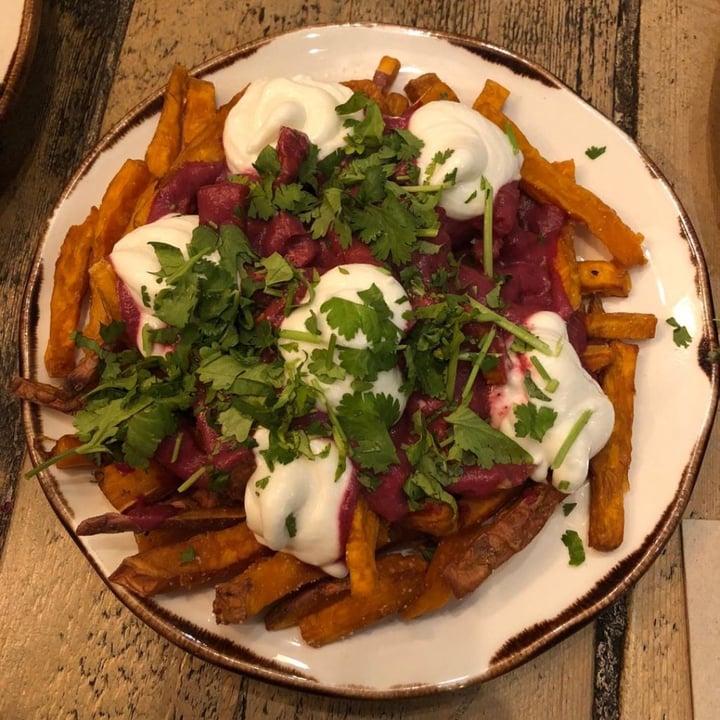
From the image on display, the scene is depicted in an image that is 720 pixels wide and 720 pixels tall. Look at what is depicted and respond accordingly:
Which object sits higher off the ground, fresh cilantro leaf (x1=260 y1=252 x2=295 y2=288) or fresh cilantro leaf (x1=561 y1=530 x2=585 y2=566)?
fresh cilantro leaf (x1=260 y1=252 x2=295 y2=288)

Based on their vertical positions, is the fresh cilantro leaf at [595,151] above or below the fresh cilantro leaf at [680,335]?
above

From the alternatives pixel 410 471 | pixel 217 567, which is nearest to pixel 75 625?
pixel 217 567

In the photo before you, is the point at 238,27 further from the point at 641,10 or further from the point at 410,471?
the point at 410,471

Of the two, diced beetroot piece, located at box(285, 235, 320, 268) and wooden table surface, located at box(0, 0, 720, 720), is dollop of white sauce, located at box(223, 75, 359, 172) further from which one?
wooden table surface, located at box(0, 0, 720, 720)

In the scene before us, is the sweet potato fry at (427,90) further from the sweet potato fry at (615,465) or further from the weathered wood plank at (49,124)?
the weathered wood plank at (49,124)

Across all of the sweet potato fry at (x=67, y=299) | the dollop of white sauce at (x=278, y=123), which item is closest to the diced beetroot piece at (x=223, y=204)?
the dollop of white sauce at (x=278, y=123)

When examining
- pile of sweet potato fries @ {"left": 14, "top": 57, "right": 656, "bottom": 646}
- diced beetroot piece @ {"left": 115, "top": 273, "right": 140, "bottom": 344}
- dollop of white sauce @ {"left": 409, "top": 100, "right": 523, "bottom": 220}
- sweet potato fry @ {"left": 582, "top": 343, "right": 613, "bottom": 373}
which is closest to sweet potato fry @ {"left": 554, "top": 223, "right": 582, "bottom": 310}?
pile of sweet potato fries @ {"left": 14, "top": 57, "right": 656, "bottom": 646}
